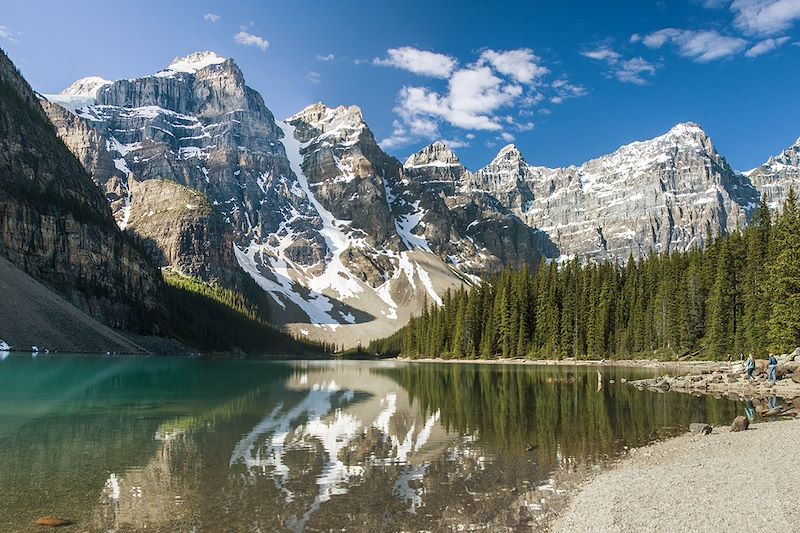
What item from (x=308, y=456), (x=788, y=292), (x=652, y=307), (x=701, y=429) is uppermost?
(x=788, y=292)

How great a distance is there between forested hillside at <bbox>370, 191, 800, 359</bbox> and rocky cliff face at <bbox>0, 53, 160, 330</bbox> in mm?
93937

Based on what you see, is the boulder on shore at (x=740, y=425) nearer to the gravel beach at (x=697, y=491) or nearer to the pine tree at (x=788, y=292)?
the gravel beach at (x=697, y=491)

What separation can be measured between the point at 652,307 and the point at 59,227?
15024 cm

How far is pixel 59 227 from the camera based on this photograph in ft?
490

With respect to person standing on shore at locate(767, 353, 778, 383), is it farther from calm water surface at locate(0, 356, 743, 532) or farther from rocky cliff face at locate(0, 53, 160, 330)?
rocky cliff face at locate(0, 53, 160, 330)

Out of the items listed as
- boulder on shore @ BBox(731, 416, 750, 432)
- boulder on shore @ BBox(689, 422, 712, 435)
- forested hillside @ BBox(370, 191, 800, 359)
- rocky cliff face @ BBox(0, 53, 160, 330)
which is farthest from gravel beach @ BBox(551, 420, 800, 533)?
rocky cliff face @ BBox(0, 53, 160, 330)

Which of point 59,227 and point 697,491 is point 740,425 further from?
Answer: point 59,227

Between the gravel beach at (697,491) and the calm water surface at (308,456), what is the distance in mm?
1239

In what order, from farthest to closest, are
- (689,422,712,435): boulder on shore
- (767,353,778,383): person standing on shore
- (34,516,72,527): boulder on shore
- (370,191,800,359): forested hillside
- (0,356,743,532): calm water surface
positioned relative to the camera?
(370,191,800,359): forested hillside → (767,353,778,383): person standing on shore → (689,422,712,435): boulder on shore → (0,356,743,532): calm water surface → (34,516,72,527): boulder on shore

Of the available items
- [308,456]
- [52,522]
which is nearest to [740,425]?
[308,456]

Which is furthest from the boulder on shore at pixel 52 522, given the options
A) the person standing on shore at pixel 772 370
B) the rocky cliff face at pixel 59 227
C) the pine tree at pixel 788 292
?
the rocky cliff face at pixel 59 227

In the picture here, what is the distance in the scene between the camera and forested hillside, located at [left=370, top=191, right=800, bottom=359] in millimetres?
60672

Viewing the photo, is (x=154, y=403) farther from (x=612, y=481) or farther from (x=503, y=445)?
(x=612, y=481)

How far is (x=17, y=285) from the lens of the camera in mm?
97750
